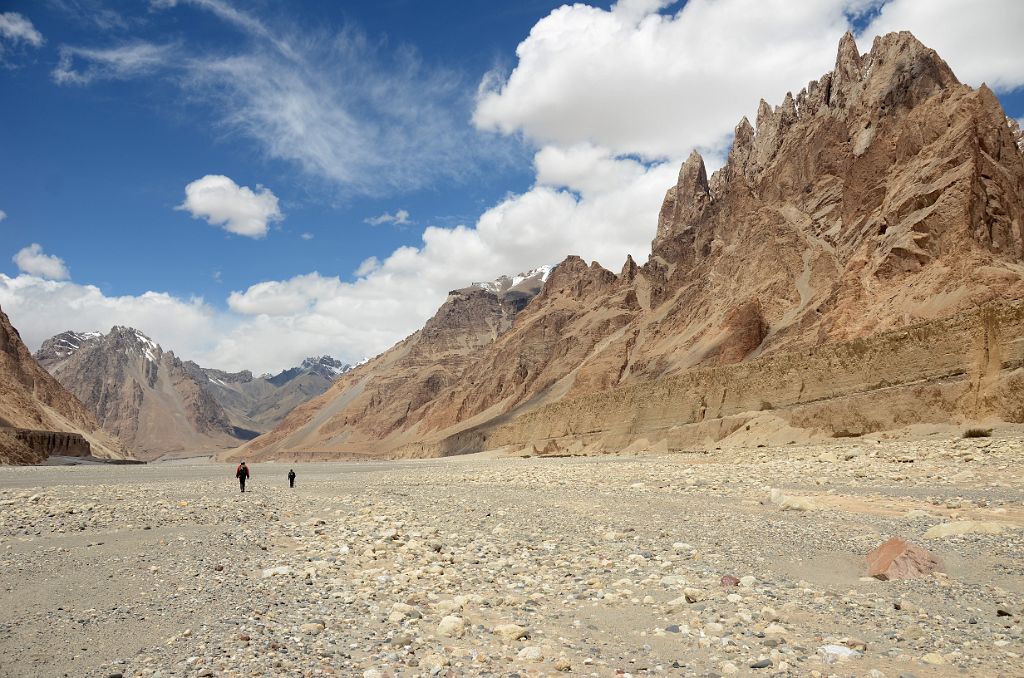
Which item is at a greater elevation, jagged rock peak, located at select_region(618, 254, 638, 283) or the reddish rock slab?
jagged rock peak, located at select_region(618, 254, 638, 283)

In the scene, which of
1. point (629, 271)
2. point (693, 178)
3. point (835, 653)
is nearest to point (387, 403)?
point (629, 271)

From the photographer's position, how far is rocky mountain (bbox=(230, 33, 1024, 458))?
35.6 meters

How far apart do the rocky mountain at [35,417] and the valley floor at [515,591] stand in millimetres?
58139

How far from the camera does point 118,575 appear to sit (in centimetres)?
973

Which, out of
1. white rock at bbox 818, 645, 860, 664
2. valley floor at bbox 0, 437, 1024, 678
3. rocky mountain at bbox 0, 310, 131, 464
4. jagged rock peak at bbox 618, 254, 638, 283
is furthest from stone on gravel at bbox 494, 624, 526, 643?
jagged rock peak at bbox 618, 254, 638, 283

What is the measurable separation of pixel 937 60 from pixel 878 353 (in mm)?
65968

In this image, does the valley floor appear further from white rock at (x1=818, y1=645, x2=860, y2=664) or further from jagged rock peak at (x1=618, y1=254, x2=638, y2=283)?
jagged rock peak at (x1=618, y1=254, x2=638, y2=283)

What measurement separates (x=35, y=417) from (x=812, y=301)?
358 ft

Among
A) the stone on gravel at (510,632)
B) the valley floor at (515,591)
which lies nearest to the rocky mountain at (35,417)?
the valley floor at (515,591)

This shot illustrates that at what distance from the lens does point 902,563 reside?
353 inches

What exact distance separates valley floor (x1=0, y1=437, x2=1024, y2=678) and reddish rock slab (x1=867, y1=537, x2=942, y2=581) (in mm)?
216

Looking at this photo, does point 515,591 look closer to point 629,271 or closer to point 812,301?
point 812,301

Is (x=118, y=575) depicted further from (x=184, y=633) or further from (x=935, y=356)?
(x=935, y=356)

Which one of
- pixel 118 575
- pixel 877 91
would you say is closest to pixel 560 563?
pixel 118 575
